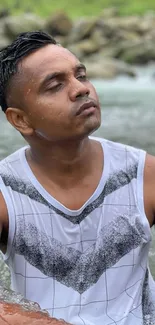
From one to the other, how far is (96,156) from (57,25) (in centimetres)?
2581

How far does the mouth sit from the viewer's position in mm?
2582

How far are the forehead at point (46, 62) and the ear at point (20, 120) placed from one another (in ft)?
0.50

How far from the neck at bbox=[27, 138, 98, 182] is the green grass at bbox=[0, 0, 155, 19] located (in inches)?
1359

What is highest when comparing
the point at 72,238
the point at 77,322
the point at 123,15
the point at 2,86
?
the point at 2,86

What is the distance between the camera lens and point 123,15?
3538 cm

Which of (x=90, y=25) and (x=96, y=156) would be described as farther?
(x=90, y=25)

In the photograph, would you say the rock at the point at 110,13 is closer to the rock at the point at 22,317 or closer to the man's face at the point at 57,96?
the man's face at the point at 57,96

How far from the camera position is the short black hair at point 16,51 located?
2693mm

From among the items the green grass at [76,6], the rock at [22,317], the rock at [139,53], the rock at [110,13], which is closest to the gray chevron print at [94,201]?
the rock at [22,317]

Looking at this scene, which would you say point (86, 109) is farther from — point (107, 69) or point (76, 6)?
point (76, 6)

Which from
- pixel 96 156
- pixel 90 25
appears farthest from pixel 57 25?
pixel 96 156

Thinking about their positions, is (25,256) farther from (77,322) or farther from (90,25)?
(90,25)

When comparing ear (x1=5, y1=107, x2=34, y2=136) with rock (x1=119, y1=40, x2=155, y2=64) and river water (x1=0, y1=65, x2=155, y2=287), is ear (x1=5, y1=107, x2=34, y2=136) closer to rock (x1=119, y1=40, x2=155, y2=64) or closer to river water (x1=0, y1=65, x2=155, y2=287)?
river water (x1=0, y1=65, x2=155, y2=287)

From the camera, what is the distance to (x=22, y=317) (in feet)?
7.21
